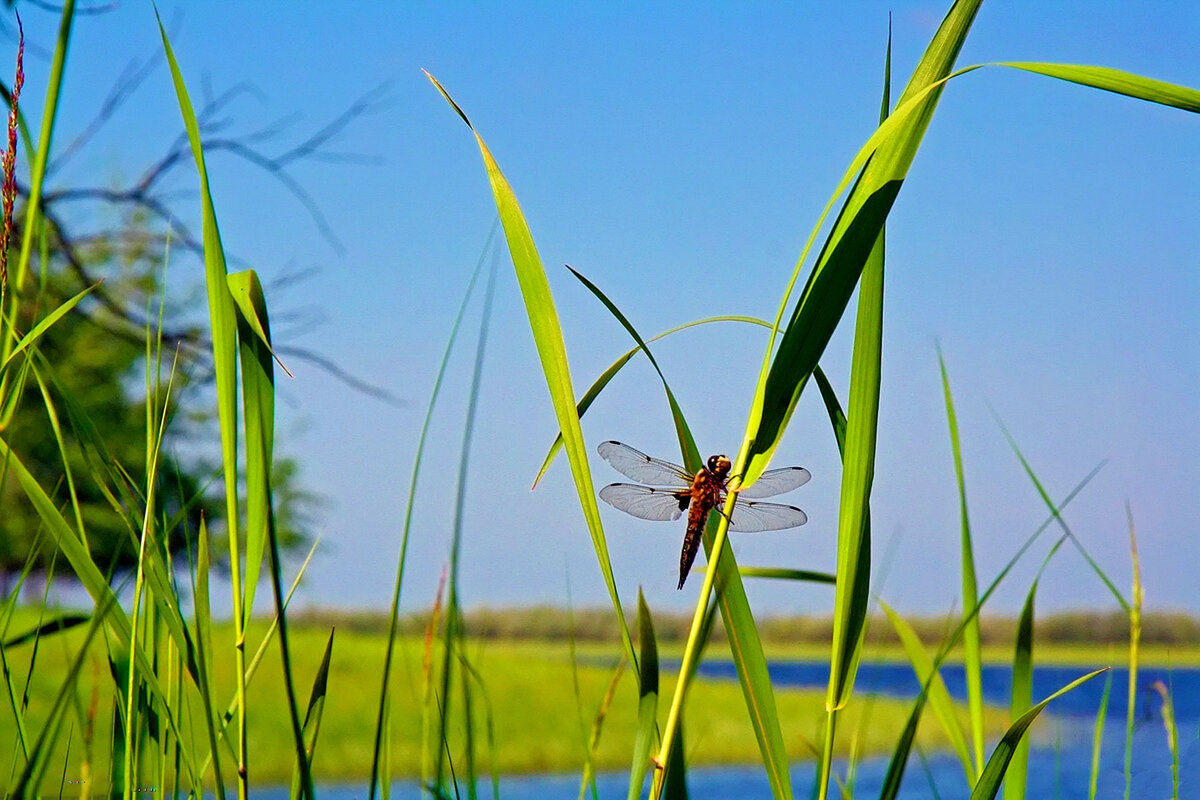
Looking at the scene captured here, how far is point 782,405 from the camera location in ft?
2.02

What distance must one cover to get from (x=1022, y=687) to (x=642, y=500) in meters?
0.56

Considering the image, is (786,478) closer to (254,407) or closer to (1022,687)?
(1022,687)

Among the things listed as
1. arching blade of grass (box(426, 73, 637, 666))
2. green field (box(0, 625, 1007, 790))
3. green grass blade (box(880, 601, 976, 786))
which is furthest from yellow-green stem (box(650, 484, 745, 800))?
green field (box(0, 625, 1007, 790))

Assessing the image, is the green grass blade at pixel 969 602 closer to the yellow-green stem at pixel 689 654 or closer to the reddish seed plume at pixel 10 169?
the yellow-green stem at pixel 689 654

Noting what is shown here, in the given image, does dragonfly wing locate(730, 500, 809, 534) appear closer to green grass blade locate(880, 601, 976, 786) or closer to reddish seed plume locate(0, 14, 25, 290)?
green grass blade locate(880, 601, 976, 786)

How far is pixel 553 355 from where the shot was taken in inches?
24.1

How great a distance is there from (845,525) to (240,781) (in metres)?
0.46

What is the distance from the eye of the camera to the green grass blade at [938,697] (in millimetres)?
976

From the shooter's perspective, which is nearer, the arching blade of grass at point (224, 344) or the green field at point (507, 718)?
the arching blade of grass at point (224, 344)

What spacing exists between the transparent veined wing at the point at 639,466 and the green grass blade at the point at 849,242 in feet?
1.85

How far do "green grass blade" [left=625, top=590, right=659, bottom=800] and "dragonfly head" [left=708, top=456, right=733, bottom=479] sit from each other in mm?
206

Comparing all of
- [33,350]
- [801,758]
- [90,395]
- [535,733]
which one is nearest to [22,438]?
[90,395]

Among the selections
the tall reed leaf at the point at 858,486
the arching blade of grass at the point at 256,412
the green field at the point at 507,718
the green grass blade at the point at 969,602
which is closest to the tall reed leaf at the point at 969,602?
the green grass blade at the point at 969,602

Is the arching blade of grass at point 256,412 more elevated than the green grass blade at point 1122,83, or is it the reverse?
the green grass blade at point 1122,83
